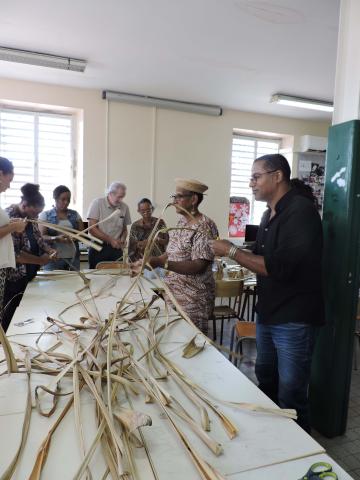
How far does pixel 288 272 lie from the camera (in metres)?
1.66

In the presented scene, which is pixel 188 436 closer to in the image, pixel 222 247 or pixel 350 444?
pixel 222 247

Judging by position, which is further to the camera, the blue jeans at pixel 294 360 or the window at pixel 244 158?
the window at pixel 244 158

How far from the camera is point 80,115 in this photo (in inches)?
217

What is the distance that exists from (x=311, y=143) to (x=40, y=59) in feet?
15.6

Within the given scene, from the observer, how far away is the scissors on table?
84cm

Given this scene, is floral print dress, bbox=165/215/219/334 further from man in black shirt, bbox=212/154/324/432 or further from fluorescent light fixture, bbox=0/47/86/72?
fluorescent light fixture, bbox=0/47/86/72

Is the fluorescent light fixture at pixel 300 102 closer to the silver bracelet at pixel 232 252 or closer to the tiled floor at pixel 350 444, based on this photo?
the tiled floor at pixel 350 444

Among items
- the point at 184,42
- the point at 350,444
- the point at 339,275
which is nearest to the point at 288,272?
Answer: the point at 339,275

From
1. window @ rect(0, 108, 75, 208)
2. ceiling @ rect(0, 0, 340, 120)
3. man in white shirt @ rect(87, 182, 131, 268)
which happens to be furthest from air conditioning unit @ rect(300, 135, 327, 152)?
window @ rect(0, 108, 75, 208)

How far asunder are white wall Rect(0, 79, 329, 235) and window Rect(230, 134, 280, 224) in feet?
1.25

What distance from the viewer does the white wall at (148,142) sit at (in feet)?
17.4

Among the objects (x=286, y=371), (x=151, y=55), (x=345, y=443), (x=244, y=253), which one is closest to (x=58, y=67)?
(x=151, y=55)

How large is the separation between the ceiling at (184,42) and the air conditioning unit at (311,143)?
144cm

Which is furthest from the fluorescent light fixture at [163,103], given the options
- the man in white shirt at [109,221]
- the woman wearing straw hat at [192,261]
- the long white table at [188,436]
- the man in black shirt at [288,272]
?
the long white table at [188,436]
